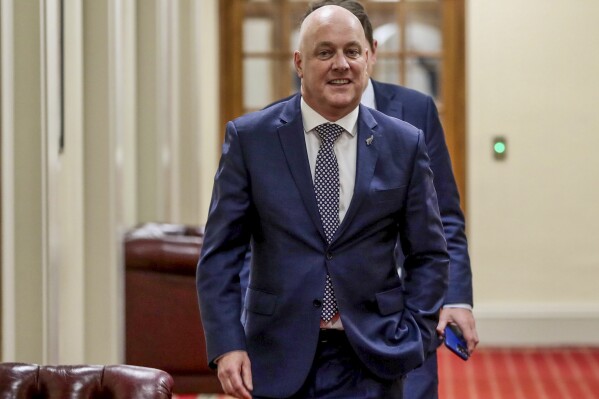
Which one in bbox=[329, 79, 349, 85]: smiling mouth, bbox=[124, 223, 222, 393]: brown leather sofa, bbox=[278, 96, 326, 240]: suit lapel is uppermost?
bbox=[329, 79, 349, 85]: smiling mouth

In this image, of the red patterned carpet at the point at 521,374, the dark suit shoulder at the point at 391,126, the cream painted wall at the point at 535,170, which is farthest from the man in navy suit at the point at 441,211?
the cream painted wall at the point at 535,170

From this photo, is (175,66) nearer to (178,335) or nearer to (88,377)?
(178,335)

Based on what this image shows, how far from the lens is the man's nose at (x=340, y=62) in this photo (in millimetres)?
A: 2709

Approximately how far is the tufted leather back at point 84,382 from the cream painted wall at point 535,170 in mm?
5516

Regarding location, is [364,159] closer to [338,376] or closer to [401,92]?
[338,376]

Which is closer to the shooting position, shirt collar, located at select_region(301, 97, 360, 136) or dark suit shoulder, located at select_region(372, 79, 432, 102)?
shirt collar, located at select_region(301, 97, 360, 136)

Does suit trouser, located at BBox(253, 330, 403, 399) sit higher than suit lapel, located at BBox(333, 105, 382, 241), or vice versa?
suit lapel, located at BBox(333, 105, 382, 241)

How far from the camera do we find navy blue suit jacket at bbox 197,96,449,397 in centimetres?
277

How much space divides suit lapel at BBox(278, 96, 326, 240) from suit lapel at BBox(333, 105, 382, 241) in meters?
0.08

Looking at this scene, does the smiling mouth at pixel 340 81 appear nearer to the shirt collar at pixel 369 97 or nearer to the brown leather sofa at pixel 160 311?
the shirt collar at pixel 369 97

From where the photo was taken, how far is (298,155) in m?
2.83

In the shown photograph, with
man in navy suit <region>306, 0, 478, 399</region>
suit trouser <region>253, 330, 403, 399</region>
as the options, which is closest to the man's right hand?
suit trouser <region>253, 330, 403, 399</region>

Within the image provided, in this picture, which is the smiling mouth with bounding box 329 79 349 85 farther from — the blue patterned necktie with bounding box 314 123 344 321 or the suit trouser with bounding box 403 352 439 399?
the suit trouser with bounding box 403 352 439 399

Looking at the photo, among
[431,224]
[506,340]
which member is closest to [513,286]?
[506,340]
